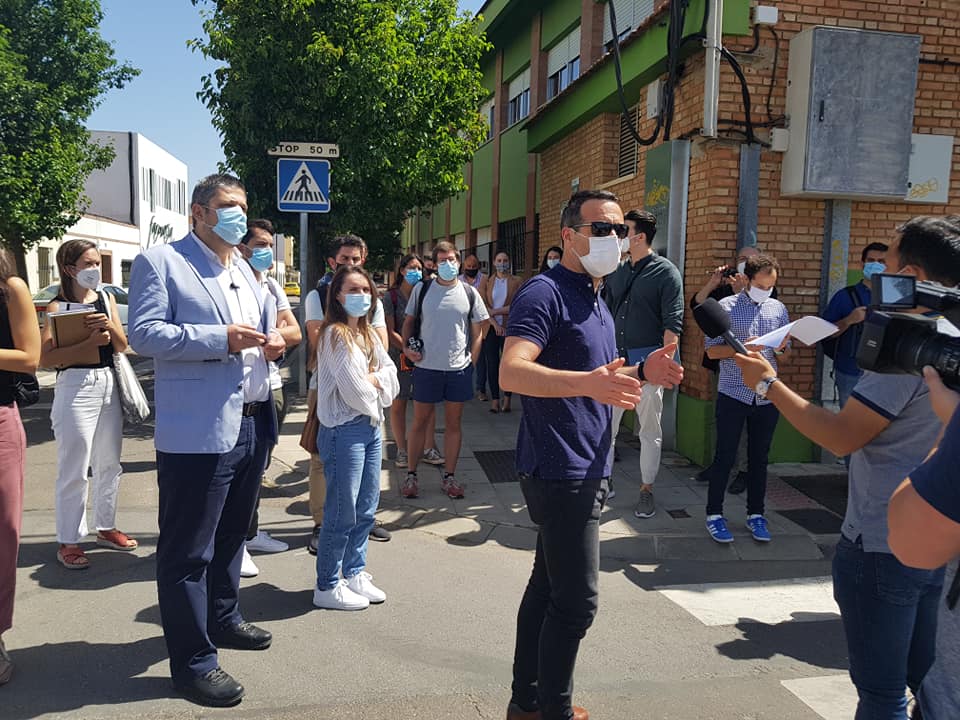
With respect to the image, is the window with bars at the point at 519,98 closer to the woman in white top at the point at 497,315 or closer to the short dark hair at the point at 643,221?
the woman in white top at the point at 497,315

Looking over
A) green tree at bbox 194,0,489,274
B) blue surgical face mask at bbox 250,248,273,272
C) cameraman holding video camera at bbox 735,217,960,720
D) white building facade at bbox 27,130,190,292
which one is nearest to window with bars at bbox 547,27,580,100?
green tree at bbox 194,0,489,274

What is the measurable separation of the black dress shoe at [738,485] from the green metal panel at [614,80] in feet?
13.3

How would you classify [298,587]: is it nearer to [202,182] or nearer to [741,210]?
[202,182]

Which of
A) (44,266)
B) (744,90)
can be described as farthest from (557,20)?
(44,266)

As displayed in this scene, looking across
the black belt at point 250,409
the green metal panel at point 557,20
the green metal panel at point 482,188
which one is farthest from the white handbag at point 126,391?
the green metal panel at point 482,188

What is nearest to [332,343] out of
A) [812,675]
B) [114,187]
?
[812,675]

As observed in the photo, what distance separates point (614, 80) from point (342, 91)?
3665 mm

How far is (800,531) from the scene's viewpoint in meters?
5.55

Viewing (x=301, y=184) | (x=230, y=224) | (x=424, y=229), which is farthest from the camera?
(x=424, y=229)

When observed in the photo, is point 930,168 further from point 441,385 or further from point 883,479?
point 883,479

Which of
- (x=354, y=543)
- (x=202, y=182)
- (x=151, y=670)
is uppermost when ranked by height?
(x=202, y=182)

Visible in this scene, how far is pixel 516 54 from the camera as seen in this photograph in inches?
654

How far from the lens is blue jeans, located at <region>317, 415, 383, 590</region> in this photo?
163 inches

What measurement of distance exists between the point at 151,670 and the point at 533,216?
39.6 feet
